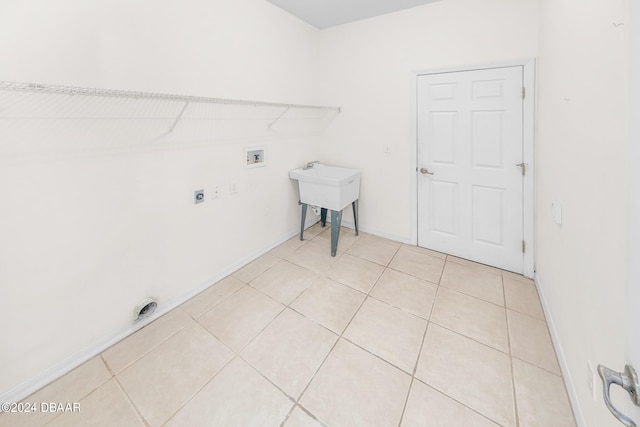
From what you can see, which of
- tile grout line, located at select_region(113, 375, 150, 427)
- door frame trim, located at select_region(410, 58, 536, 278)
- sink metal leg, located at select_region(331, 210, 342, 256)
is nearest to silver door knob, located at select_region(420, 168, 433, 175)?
door frame trim, located at select_region(410, 58, 536, 278)

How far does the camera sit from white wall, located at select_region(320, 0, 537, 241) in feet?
7.69

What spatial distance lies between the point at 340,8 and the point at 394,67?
81 centimetres

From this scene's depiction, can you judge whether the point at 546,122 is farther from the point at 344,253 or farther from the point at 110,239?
the point at 110,239

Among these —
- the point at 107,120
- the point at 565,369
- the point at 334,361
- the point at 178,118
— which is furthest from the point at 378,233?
the point at 107,120

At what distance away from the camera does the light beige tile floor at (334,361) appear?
1341 millimetres

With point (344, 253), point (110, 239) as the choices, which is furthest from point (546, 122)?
point (110, 239)

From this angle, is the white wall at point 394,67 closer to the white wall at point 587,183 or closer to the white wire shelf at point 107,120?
the white wall at point 587,183

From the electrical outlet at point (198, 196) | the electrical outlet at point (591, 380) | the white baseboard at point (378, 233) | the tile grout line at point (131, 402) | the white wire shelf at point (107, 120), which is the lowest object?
the tile grout line at point (131, 402)

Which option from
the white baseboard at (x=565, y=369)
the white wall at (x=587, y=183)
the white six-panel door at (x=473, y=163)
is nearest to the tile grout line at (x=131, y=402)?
the white wall at (x=587, y=183)

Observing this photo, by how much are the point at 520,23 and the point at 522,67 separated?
1.14ft

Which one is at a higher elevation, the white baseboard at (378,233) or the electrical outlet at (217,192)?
the electrical outlet at (217,192)

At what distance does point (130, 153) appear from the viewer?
1.76 m

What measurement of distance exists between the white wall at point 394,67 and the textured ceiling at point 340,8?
0.29 ft

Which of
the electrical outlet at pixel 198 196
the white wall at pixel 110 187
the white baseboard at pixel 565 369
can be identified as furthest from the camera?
the electrical outlet at pixel 198 196
